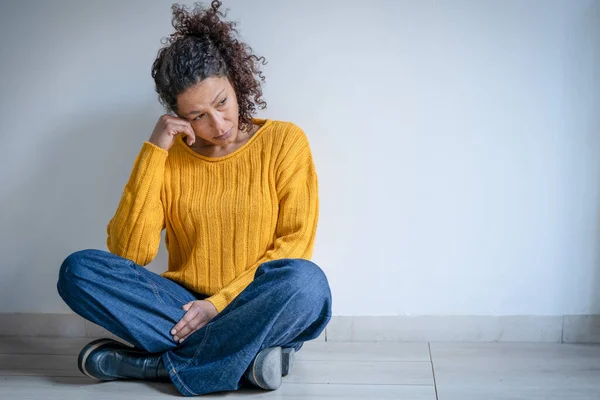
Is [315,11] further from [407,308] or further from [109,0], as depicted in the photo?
[407,308]

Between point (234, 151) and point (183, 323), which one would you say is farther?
point (234, 151)

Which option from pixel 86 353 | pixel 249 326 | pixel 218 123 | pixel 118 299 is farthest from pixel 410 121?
pixel 86 353

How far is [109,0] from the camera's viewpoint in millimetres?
2219

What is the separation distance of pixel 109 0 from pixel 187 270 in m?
0.91

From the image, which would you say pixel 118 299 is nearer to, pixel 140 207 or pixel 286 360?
pixel 140 207

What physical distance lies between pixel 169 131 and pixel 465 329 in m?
1.06

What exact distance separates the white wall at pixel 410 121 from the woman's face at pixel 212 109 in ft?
1.02

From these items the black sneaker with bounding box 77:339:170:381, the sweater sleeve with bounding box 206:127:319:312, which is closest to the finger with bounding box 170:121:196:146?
the sweater sleeve with bounding box 206:127:319:312

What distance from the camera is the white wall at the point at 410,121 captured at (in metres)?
2.06

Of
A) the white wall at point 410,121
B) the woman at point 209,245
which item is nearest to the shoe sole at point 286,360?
the woman at point 209,245

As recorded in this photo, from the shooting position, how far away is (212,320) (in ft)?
5.75

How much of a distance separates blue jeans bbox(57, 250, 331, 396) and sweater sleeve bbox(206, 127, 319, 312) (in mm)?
99

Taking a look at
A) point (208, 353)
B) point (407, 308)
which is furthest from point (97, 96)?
point (407, 308)

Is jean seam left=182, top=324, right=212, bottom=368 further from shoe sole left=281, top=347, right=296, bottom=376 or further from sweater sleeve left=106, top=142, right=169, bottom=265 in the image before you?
sweater sleeve left=106, top=142, right=169, bottom=265
